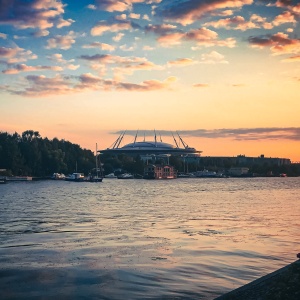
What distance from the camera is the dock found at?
11008 millimetres

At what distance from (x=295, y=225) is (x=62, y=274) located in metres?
21.6

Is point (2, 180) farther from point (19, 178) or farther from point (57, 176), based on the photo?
point (57, 176)

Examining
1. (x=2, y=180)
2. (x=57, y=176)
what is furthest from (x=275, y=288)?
(x=57, y=176)

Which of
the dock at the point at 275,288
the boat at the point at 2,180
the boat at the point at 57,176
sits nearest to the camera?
the dock at the point at 275,288

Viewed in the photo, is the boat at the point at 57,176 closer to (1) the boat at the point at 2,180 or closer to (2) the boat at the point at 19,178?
(2) the boat at the point at 19,178

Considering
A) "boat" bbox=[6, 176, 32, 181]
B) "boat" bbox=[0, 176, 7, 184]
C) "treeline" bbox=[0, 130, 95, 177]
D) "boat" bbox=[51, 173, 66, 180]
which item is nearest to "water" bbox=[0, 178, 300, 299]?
"boat" bbox=[0, 176, 7, 184]

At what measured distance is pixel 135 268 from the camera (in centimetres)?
Result: 1930

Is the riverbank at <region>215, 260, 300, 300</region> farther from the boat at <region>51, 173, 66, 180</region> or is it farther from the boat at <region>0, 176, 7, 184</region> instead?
the boat at <region>51, 173, 66, 180</region>

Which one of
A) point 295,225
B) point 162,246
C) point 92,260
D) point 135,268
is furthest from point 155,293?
point 295,225

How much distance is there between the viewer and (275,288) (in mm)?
11508

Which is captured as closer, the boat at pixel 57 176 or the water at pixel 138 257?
the water at pixel 138 257

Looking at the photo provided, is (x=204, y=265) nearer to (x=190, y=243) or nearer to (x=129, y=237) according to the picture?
(x=190, y=243)

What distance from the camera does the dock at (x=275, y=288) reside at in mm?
11008

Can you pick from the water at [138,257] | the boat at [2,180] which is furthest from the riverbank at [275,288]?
the boat at [2,180]
